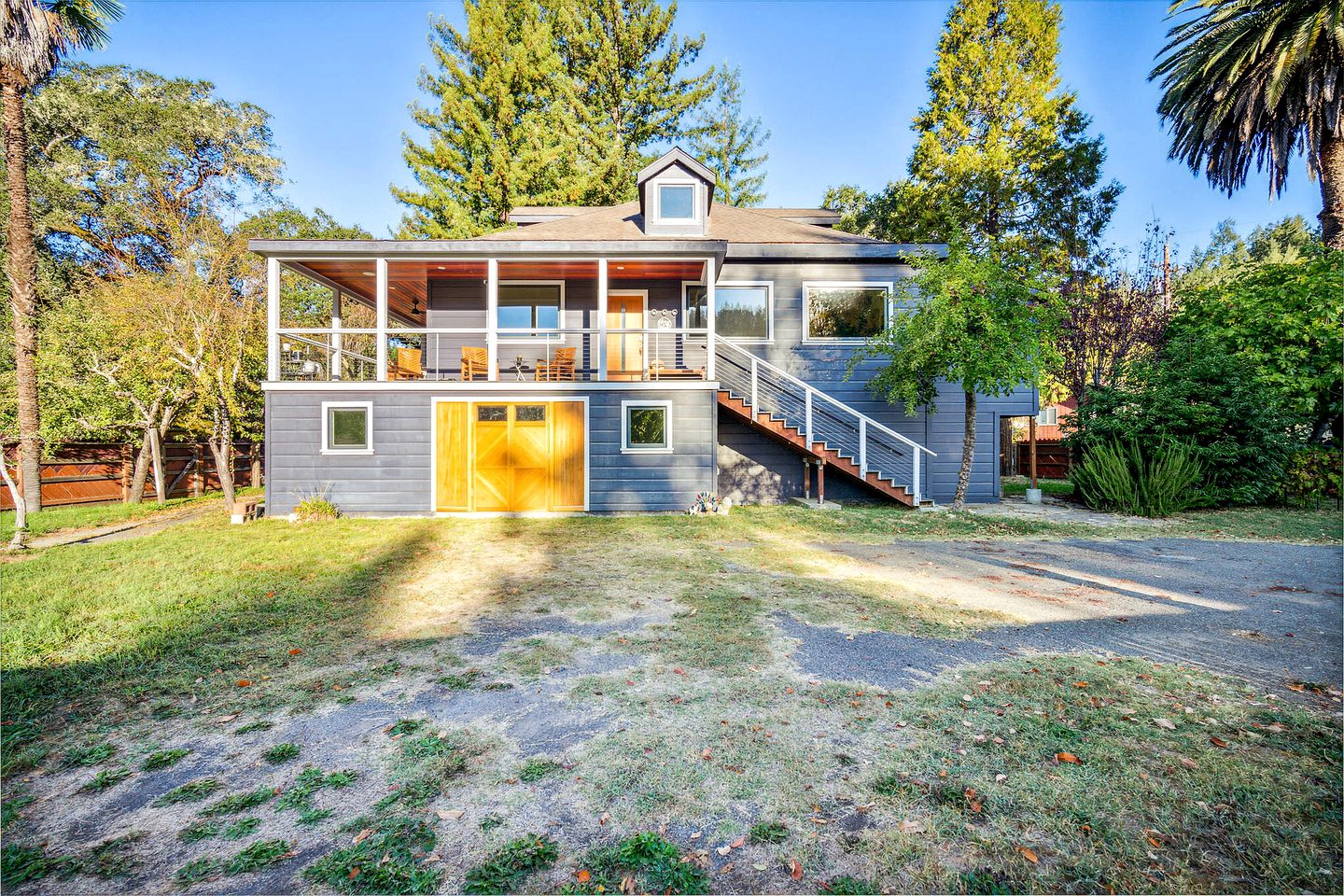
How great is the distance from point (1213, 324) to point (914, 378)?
779 cm

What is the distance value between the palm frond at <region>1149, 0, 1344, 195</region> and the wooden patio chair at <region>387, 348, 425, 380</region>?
20.6m

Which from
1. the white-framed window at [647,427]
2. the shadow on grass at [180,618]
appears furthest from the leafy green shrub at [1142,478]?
the shadow on grass at [180,618]

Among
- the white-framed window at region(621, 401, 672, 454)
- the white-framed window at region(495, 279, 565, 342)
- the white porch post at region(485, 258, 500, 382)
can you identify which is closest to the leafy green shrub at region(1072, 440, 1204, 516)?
the white-framed window at region(621, 401, 672, 454)

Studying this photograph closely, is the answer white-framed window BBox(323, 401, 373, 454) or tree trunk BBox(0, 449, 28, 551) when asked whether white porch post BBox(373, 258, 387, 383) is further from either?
tree trunk BBox(0, 449, 28, 551)

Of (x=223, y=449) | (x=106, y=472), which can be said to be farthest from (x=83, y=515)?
(x=106, y=472)

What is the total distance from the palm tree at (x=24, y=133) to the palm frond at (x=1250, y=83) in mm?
24420

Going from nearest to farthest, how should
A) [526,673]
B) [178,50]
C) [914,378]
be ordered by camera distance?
[526,673], [914,378], [178,50]

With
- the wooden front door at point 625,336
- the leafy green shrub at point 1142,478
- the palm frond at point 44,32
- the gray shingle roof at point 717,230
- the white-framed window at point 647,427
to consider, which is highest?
the palm frond at point 44,32

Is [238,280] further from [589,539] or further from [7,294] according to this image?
[589,539]

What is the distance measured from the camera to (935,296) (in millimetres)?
10648

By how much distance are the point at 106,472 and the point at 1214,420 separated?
1057 inches

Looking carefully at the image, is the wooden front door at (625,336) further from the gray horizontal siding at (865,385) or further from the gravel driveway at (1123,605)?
the gravel driveway at (1123,605)

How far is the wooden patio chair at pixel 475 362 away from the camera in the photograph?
11938 millimetres

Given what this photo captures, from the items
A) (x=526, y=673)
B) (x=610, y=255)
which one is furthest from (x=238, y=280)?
(x=526, y=673)
